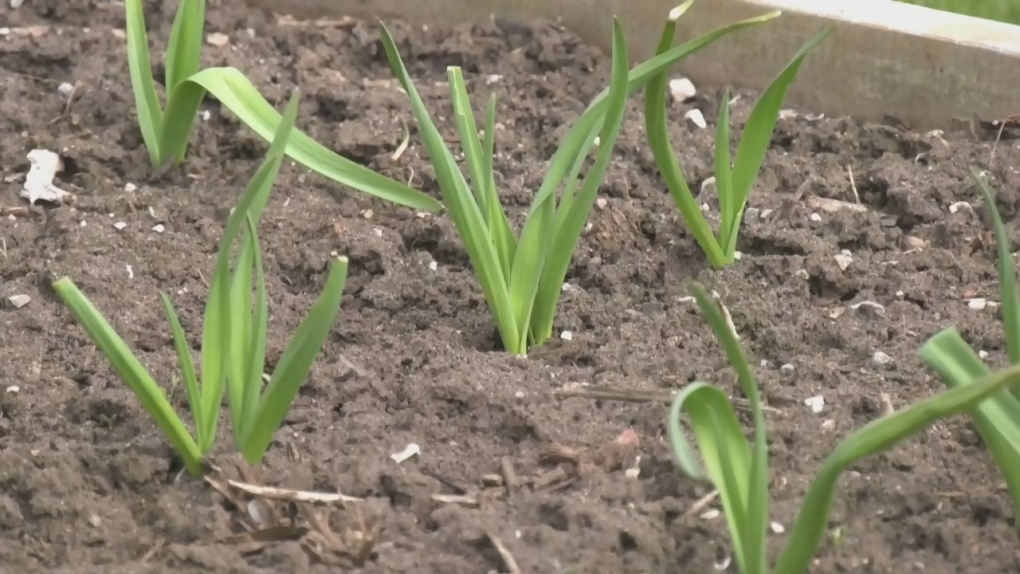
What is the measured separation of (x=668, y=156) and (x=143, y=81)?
2.26ft

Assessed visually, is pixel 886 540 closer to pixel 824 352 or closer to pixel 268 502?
pixel 824 352

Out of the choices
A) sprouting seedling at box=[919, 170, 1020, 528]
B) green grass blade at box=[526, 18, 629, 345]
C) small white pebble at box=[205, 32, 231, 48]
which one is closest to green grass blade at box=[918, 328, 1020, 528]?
sprouting seedling at box=[919, 170, 1020, 528]

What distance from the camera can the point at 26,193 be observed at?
1369mm

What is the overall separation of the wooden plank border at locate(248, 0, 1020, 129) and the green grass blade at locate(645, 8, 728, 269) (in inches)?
16.7

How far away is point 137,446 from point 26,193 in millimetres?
563

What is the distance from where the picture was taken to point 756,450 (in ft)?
2.38

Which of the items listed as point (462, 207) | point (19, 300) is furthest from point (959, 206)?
point (19, 300)

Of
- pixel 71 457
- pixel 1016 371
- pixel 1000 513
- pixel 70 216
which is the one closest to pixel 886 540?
pixel 1000 513

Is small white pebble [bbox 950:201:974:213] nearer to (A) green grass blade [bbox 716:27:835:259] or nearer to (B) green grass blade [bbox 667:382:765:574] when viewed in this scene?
(A) green grass blade [bbox 716:27:835:259]

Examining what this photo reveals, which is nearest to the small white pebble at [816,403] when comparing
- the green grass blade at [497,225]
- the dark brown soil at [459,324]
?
the dark brown soil at [459,324]

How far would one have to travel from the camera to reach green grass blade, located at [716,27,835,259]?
109 centimetres

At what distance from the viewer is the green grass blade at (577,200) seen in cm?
98

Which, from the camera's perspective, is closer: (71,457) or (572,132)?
(71,457)

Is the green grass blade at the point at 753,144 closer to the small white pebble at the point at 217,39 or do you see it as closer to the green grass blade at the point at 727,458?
the green grass blade at the point at 727,458
